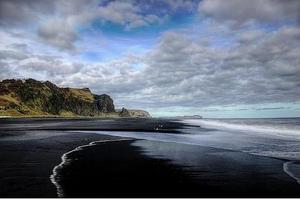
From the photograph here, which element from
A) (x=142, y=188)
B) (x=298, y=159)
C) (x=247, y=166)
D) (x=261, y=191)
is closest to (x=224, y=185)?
(x=261, y=191)

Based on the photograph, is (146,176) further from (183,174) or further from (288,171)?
(288,171)

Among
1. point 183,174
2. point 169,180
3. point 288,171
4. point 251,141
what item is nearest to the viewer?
point 169,180

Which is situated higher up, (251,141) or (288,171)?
(251,141)

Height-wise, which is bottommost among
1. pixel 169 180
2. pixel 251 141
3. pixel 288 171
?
pixel 169 180

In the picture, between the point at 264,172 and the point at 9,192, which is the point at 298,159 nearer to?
the point at 264,172

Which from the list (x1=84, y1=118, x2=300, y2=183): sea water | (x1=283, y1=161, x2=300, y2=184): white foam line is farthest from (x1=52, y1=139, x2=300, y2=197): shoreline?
(x1=84, y1=118, x2=300, y2=183): sea water

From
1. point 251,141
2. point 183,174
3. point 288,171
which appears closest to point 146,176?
point 183,174

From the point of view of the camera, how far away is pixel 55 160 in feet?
72.7

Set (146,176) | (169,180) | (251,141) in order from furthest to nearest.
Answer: (251,141)
(146,176)
(169,180)

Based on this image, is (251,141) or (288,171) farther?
(251,141)

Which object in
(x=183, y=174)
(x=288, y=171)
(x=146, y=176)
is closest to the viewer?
(x=146, y=176)

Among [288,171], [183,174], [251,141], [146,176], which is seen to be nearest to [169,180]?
[146,176]

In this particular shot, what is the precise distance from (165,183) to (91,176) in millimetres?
3712

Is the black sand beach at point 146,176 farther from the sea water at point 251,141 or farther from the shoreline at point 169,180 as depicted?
the sea water at point 251,141
